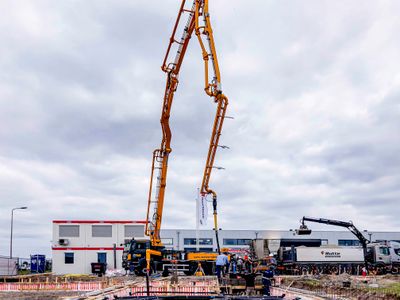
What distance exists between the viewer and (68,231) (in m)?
59.3

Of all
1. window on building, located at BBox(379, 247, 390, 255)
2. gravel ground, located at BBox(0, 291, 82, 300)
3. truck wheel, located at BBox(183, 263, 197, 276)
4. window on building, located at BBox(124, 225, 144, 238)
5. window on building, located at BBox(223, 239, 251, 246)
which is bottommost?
gravel ground, located at BBox(0, 291, 82, 300)

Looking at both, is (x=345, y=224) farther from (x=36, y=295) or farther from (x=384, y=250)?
(x=36, y=295)

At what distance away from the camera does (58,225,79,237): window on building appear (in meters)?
59.2

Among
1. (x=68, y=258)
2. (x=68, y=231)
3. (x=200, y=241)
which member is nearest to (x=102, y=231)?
(x=68, y=231)

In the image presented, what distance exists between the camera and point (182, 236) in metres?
104

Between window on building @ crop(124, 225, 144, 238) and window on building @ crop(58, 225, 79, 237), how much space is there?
5528mm

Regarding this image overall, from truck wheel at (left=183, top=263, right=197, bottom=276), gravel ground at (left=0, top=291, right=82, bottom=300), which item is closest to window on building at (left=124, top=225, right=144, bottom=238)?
truck wheel at (left=183, top=263, right=197, bottom=276)

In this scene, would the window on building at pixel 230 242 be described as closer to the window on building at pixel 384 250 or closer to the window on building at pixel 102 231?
the window on building at pixel 102 231

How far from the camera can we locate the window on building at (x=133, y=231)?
59831 millimetres

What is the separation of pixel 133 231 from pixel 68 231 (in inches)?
284

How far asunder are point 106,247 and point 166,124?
896 inches

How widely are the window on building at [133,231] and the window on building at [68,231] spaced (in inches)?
218

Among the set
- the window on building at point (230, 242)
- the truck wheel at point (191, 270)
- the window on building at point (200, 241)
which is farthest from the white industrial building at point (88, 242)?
the window on building at point (230, 242)

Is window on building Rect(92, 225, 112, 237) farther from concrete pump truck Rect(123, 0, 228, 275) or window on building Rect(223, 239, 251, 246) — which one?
window on building Rect(223, 239, 251, 246)
